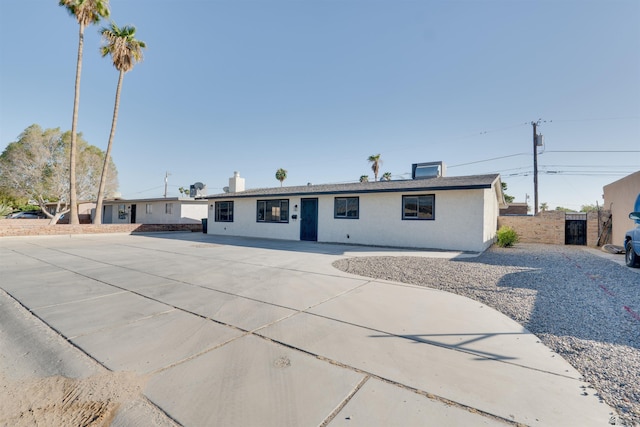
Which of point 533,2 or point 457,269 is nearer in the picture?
point 457,269

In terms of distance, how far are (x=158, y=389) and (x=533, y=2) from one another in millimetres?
14314

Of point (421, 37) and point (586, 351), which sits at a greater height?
point (421, 37)

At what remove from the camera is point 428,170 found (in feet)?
50.3

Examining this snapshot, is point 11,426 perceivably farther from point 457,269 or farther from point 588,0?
point 588,0

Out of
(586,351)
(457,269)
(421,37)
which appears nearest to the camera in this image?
(586,351)

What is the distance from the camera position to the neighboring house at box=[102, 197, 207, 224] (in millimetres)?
23828

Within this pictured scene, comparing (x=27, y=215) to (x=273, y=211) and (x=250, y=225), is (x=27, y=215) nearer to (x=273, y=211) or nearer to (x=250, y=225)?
(x=250, y=225)

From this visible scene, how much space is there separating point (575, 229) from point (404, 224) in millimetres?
10364

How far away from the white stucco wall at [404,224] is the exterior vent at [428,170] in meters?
2.93

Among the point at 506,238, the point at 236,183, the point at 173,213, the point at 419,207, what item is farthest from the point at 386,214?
the point at 173,213

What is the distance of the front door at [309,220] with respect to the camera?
1467 cm

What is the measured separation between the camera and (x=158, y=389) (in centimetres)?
222

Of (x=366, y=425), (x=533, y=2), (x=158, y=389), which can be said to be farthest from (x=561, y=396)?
(x=533, y=2)

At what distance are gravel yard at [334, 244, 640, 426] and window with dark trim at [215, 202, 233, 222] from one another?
12244mm
